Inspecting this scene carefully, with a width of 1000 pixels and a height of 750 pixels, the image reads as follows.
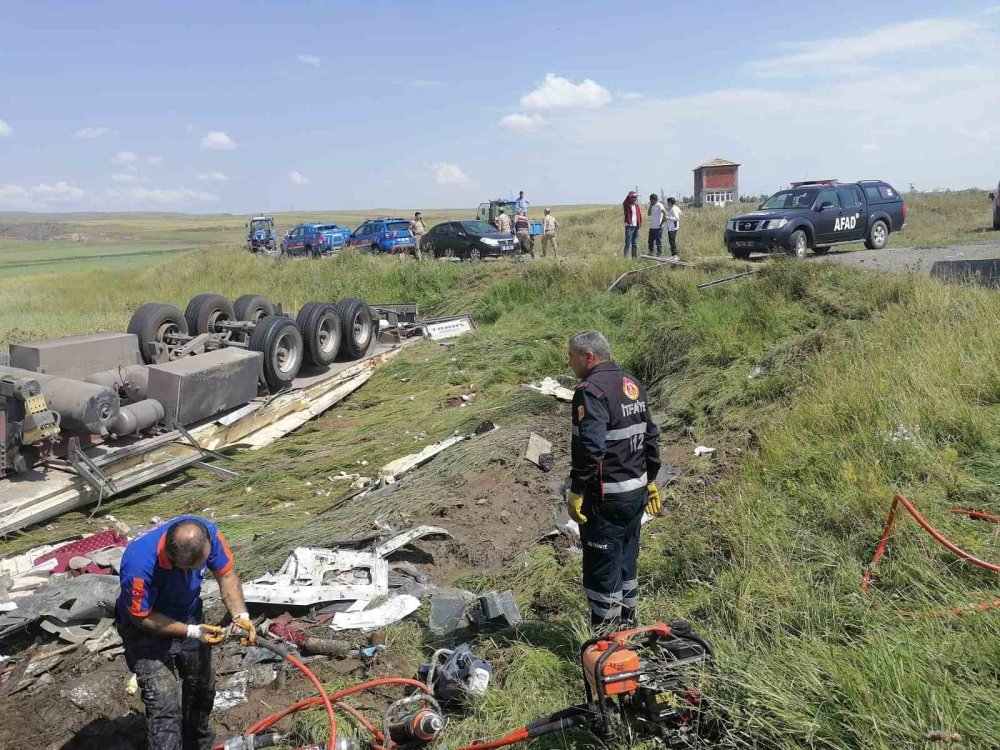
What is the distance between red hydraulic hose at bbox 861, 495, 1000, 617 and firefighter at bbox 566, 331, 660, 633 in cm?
124

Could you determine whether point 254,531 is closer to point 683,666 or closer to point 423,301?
point 683,666

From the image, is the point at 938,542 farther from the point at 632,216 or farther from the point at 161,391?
the point at 632,216

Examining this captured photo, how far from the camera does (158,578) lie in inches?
127

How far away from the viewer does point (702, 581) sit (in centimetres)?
427


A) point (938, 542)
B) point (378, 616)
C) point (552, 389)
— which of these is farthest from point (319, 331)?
point (938, 542)

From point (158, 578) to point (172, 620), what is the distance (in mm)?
196

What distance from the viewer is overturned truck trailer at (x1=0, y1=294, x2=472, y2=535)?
625 cm

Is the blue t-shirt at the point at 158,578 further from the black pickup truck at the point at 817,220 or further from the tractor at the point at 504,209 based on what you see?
the tractor at the point at 504,209

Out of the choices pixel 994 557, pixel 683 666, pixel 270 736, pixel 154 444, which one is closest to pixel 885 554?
pixel 994 557

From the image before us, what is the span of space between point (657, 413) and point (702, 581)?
4.25 m

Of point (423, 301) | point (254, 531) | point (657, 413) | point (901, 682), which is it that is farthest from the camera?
point (423, 301)

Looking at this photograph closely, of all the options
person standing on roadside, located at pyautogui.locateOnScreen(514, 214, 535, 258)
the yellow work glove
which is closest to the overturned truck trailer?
the yellow work glove

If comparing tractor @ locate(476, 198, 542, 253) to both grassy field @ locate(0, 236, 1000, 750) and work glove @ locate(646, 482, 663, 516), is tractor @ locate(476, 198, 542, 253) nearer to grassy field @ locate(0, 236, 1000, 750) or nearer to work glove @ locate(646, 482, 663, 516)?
grassy field @ locate(0, 236, 1000, 750)

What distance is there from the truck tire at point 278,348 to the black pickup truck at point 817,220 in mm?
8949
